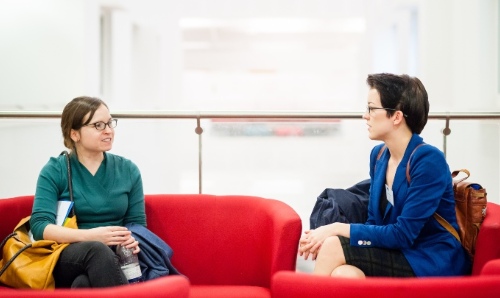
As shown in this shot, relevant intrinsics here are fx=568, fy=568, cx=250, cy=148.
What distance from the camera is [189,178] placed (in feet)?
30.9

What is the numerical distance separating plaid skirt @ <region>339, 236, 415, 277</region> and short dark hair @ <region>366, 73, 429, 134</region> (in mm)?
552

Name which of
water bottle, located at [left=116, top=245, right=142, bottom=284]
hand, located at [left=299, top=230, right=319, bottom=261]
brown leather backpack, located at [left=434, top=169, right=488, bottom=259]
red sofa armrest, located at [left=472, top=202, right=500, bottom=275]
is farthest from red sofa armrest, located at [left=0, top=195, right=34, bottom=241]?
red sofa armrest, located at [left=472, top=202, right=500, bottom=275]

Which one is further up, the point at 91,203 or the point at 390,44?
the point at 390,44

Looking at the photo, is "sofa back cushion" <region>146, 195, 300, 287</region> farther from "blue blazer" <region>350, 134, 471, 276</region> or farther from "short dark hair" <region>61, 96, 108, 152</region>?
"blue blazer" <region>350, 134, 471, 276</region>

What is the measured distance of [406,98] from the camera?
2396 mm

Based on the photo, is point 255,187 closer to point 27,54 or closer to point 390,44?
point 390,44

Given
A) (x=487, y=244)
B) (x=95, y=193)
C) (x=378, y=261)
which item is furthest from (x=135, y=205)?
(x=487, y=244)

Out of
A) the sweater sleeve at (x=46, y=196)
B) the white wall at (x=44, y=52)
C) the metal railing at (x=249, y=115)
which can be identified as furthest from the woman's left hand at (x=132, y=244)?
the white wall at (x=44, y=52)

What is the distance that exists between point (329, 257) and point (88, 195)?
1.14 m

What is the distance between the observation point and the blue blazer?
2.23m

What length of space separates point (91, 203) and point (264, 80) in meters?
18.1

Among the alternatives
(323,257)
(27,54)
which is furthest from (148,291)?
(27,54)

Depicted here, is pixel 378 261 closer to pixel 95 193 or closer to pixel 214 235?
pixel 214 235

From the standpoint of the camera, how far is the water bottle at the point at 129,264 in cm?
245
